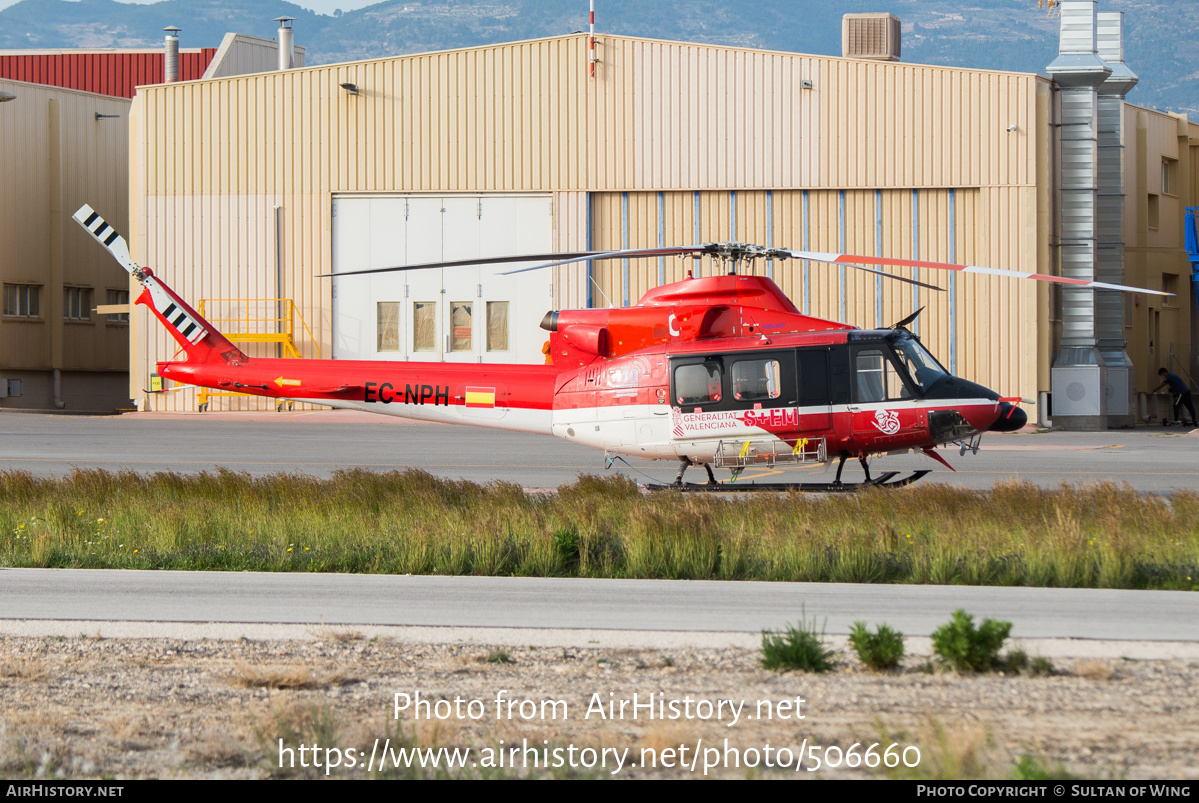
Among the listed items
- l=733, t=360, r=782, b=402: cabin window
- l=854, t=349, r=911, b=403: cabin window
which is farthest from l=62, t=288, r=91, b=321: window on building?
l=854, t=349, r=911, b=403: cabin window

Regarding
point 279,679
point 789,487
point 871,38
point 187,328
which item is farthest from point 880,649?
point 871,38

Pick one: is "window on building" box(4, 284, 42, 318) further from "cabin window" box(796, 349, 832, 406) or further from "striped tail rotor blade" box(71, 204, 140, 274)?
"cabin window" box(796, 349, 832, 406)

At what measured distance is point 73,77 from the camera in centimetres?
4888

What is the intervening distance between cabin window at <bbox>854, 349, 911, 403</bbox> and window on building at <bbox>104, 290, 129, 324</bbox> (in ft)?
111

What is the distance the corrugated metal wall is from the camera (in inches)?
1224

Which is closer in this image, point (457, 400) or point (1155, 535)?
point (1155, 535)

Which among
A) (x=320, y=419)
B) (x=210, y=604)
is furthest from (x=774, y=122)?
(x=210, y=604)

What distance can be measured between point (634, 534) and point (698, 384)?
13.9ft

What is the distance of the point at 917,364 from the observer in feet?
48.0

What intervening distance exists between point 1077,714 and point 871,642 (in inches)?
50.0

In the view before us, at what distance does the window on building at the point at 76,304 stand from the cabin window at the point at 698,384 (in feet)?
104

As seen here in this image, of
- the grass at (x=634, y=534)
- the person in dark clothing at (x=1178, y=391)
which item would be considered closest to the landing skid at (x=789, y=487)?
the grass at (x=634, y=534)

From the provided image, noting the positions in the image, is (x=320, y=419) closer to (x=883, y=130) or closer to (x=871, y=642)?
(x=883, y=130)

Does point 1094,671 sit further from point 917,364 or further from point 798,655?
point 917,364
